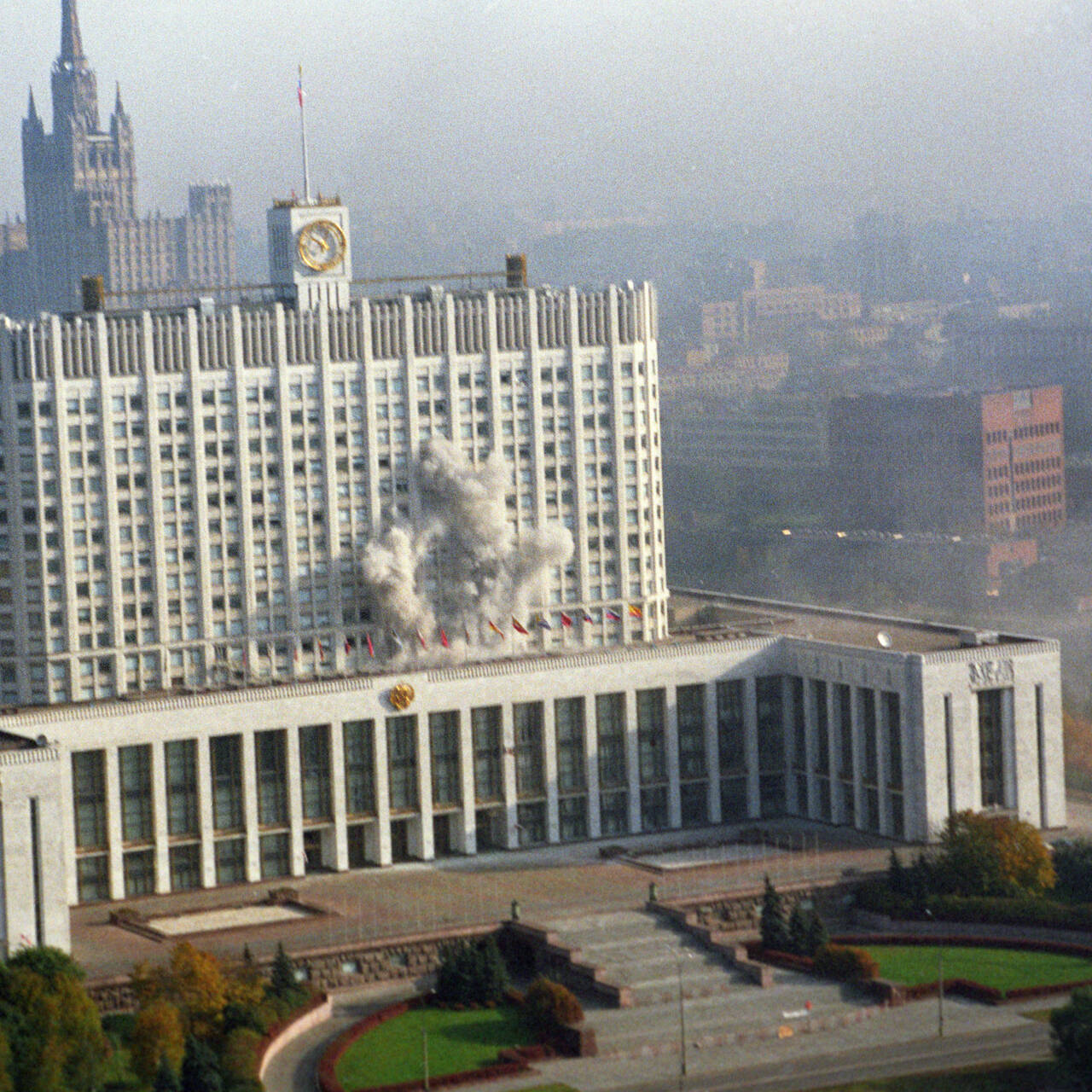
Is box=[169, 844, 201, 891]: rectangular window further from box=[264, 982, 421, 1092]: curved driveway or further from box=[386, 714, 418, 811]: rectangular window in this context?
box=[264, 982, 421, 1092]: curved driveway

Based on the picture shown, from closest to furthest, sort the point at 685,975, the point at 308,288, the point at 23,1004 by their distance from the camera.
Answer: the point at 23,1004 → the point at 685,975 → the point at 308,288

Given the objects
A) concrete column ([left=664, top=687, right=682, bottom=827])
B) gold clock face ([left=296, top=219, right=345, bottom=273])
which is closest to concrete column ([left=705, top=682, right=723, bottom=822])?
concrete column ([left=664, top=687, right=682, bottom=827])

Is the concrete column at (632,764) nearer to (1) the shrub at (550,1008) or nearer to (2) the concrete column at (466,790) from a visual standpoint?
(2) the concrete column at (466,790)

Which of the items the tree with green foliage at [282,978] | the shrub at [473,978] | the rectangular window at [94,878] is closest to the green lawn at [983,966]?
the shrub at [473,978]

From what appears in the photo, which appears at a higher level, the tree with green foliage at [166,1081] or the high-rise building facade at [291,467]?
the high-rise building facade at [291,467]

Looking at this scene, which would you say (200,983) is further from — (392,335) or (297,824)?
(392,335)

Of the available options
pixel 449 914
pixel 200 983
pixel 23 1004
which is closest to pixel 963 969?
pixel 449 914

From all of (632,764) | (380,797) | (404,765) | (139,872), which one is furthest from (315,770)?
(632,764)
